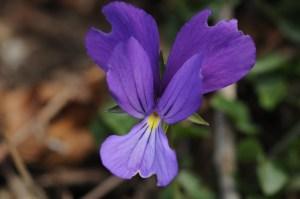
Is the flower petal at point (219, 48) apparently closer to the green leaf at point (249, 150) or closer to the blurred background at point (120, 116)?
the blurred background at point (120, 116)

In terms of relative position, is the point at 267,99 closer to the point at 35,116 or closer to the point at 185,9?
the point at 185,9

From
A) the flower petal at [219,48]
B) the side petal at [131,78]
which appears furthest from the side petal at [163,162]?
the flower petal at [219,48]

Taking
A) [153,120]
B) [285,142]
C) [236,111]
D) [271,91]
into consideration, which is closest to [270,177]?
[285,142]

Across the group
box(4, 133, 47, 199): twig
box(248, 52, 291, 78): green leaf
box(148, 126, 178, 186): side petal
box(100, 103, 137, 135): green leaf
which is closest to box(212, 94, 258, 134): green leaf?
box(248, 52, 291, 78): green leaf

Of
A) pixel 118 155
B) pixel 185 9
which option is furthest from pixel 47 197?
pixel 118 155

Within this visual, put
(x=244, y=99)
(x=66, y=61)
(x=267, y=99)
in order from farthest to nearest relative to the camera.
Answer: (x=66, y=61) → (x=244, y=99) → (x=267, y=99)

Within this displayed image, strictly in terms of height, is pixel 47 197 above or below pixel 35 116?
below

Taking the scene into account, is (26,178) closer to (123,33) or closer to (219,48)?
(123,33)
